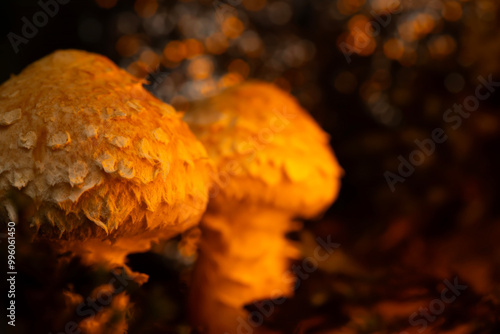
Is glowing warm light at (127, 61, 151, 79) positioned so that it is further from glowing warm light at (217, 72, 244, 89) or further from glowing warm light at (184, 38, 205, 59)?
glowing warm light at (217, 72, 244, 89)

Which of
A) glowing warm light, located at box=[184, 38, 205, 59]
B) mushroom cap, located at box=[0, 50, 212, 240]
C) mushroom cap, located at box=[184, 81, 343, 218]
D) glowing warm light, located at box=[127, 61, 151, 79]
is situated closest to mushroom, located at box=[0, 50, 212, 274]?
mushroom cap, located at box=[0, 50, 212, 240]

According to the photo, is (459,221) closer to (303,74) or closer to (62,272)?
(303,74)

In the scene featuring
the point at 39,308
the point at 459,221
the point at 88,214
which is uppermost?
the point at 88,214

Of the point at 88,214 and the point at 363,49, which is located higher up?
the point at 88,214

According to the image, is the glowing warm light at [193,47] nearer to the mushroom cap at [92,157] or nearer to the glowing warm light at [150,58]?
the glowing warm light at [150,58]

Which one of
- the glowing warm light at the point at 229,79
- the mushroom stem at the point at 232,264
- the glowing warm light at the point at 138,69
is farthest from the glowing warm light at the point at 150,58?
the mushroom stem at the point at 232,264

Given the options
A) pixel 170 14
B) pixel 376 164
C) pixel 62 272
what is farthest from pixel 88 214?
pixel 376 164

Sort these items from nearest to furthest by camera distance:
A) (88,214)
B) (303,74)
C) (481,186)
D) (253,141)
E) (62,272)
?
1. (88,214)
2. (62,272)
3. (253,141)
4. (481,186)
5. (303,74)

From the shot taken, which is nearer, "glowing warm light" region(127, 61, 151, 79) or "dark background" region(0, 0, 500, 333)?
"dark background" region(0, 0, 500, 333)
